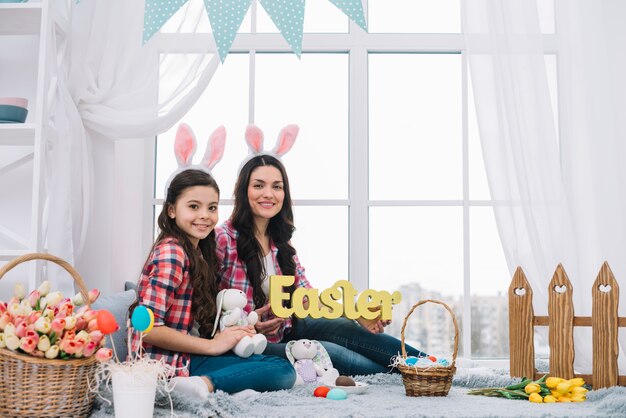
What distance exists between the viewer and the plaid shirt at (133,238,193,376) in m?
2.03

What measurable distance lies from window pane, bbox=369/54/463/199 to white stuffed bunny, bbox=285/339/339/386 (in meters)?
0.87

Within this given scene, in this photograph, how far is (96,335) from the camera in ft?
5.46

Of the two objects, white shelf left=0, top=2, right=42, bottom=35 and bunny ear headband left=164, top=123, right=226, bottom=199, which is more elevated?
white shelf left=0, top=2, right=42, bottom=35

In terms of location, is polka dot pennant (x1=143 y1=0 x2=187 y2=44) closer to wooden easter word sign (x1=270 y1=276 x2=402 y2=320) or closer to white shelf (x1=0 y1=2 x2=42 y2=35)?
white shelf (x1=0 y1=2 x2=42 y2=35)

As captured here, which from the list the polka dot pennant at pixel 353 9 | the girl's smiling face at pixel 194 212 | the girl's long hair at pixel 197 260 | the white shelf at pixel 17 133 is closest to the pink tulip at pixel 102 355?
the girl's long hair at pixel 197 260

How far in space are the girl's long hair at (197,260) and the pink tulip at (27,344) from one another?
0.61m

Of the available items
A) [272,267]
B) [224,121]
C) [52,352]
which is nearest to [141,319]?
[52,352]

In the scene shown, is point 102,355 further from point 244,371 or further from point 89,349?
point 244,371

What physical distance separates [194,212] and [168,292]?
0.92ft

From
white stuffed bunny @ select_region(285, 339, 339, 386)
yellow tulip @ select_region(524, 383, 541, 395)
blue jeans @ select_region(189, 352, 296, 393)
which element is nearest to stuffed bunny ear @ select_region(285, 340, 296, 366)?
white stuffed bunny @ select_region(285, 339, 339, 386)

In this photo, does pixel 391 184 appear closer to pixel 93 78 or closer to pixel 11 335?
pixel 93 78

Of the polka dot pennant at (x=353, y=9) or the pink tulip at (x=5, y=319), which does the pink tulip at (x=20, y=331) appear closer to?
the pink tulip at (x=5, y=319)

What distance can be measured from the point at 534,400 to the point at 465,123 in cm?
127

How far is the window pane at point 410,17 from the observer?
3.01 m
